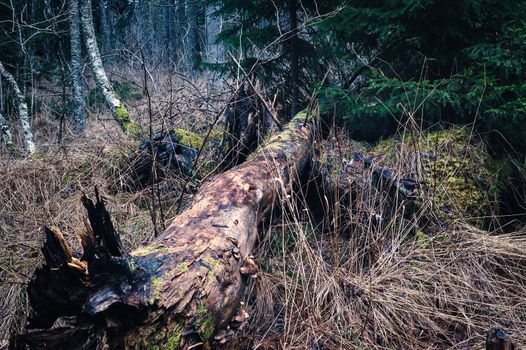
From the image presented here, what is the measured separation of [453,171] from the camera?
3.35 meters

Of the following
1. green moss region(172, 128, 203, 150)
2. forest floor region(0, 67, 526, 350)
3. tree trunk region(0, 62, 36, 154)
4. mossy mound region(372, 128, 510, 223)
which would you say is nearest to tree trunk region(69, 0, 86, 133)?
tree trunk region(0, 62, 36, 154)

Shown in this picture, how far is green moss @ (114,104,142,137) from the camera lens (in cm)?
538

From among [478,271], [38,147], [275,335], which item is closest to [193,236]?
[275,335]

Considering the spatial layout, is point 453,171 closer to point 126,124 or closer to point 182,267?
point 182,267

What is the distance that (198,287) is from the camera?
1.73 m

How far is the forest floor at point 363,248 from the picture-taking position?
2.32 m

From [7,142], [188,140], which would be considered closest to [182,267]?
[188,140]

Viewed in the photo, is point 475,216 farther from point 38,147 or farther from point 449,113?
point 38,147

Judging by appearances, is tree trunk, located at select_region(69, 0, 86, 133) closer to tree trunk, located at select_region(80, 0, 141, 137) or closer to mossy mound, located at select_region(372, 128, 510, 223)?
tree trunk, located at select_region(80, 0, 141, 137)

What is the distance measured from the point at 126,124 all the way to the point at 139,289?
179 inches

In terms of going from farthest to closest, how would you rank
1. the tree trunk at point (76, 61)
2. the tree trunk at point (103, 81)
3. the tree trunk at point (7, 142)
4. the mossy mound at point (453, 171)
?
the tree trunk at point (76, 61), the tree trunk at point (103, 81), the tree trunk at point (7, 142), the mossy mound at point (453, 171)

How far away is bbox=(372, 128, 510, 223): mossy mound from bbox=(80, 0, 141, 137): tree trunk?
3.79 metres

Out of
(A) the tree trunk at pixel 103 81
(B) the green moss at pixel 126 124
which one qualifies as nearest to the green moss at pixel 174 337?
(B) the green moss at pixel 126 124

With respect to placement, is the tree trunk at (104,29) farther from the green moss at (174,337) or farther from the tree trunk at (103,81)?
the green moss at (174,337)
